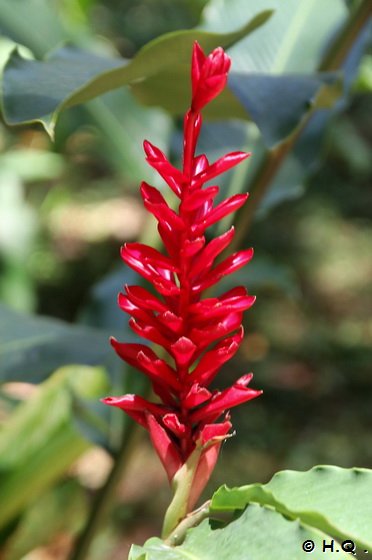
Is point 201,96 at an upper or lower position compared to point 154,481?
upper

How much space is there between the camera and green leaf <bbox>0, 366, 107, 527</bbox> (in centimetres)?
140

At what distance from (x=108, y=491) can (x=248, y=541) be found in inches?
25.4

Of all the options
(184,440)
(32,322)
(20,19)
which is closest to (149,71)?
(184,440)

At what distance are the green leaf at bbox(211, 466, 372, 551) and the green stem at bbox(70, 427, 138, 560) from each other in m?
0.57

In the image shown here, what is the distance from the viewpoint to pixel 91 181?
4215 millimetres

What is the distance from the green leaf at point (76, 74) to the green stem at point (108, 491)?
1.74 feet

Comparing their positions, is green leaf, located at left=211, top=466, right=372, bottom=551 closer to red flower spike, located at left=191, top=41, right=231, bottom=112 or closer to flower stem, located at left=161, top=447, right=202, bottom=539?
flower stem, located at left=161, top=447, right=202, bottom=539

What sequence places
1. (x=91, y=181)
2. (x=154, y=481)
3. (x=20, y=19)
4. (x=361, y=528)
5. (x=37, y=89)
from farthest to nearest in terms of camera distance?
(x=91, y=181) < (x=154, y=481) < (x=20, y=19) < (x=37, y=89) < (x=361, y=528)

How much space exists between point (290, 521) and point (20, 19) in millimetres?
1135

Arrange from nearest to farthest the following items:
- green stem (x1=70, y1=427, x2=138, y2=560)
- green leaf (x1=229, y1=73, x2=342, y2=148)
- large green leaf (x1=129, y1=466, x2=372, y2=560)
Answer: large green leaf (x1=129, y1=466, x2=372, y2=560)
green leaf (x1=229, y1=73, x2=342, y2=148)
green stem (x1=70, y1=427, x2=138, y2=560)

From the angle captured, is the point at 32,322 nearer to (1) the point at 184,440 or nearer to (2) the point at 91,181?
(1) the point at 184,440

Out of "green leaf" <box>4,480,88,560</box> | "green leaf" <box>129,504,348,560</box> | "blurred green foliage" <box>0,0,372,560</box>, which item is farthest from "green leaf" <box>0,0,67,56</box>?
"green leaf" <box>129,504,348,560</box>

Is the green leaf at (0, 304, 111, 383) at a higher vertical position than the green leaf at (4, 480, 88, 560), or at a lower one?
higher

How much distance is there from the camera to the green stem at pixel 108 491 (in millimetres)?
1194
